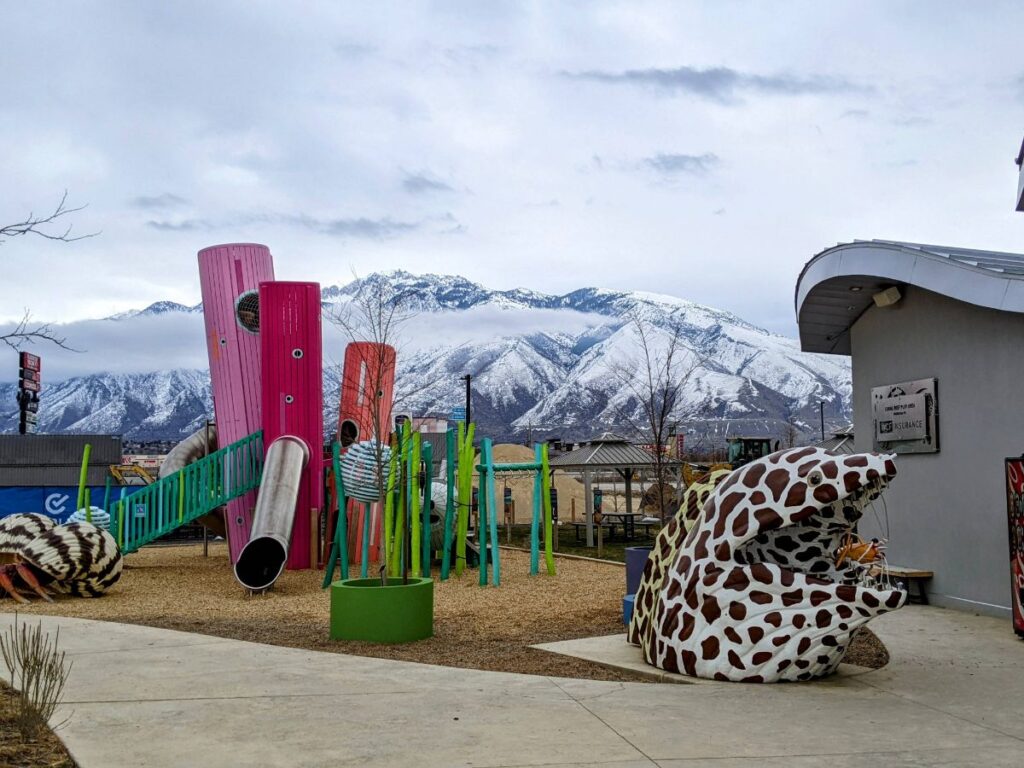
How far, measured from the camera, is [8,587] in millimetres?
12797

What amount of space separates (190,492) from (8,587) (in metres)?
4.40

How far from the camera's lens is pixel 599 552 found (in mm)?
19891

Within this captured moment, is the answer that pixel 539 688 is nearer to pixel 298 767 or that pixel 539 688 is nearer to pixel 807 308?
pixel 298 767

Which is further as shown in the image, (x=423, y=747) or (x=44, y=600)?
(x=44, y=600)

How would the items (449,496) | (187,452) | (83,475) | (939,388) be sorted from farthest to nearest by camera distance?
1. (83,475)
2. (187,452)
3. (449,496)
4. (939,388)

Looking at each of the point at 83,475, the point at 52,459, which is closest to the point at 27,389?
the point at 52,459

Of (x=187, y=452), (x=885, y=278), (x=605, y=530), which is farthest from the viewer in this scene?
(x=605, y=530)

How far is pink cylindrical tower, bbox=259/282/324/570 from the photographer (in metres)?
16.8

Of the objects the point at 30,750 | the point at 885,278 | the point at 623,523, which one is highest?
the point at 885,278

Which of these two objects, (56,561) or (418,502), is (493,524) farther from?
(56,561)

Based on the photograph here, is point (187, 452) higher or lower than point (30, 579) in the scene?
higher

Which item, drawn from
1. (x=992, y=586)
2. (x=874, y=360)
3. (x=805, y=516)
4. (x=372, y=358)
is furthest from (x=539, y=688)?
(x=372, y=358)

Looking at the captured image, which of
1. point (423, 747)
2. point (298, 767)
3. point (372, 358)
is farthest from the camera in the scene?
point (372, 358)

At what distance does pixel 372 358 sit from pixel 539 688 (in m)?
12.9
